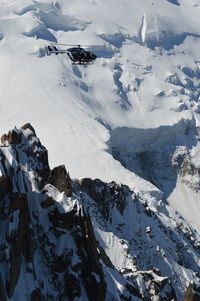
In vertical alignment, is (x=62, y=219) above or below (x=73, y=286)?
above

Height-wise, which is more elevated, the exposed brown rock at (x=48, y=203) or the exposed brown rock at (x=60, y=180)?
the exposed brown rock at (x=48, y=203)

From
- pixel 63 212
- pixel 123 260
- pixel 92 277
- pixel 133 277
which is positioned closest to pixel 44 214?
pixel 63 212

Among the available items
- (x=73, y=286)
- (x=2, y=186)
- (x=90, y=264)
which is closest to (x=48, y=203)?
(x=90, y=264)

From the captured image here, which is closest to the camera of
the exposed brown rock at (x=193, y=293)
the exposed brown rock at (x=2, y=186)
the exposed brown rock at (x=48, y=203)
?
the exposed brown rock at (x=2, y=186)

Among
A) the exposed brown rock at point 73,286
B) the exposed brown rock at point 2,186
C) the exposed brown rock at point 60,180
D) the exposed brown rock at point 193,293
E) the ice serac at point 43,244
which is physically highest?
the exposed brown rock at point 2,186

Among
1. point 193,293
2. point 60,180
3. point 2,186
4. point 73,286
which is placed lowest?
point 193,293

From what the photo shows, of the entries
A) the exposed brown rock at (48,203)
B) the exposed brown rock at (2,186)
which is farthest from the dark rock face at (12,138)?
the exposed brown rock at (2,186)

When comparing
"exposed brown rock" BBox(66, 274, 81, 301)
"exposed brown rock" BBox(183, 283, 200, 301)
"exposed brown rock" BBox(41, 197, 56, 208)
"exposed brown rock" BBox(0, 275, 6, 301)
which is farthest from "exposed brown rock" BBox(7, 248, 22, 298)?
"exposed brown rock" BBox(183, 283, 200, 301)

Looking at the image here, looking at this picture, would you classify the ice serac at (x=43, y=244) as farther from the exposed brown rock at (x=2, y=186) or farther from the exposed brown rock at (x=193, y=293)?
the exposed brown rock at (x=193, y=293)

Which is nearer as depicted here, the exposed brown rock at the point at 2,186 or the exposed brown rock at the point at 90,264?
the exposed brown rock at the point at 2,186

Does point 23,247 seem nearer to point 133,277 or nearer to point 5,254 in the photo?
point 5,254

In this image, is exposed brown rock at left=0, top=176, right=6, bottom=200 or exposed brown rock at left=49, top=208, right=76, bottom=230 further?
exposed brown rock at left=49, top=208, right=76, bottom=230

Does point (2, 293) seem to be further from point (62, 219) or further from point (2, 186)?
point (62, 219)

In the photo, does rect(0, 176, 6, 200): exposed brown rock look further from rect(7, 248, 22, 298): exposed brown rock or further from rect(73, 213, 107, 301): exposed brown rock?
rect(73, 213, 107, 301): exposed brown rock
